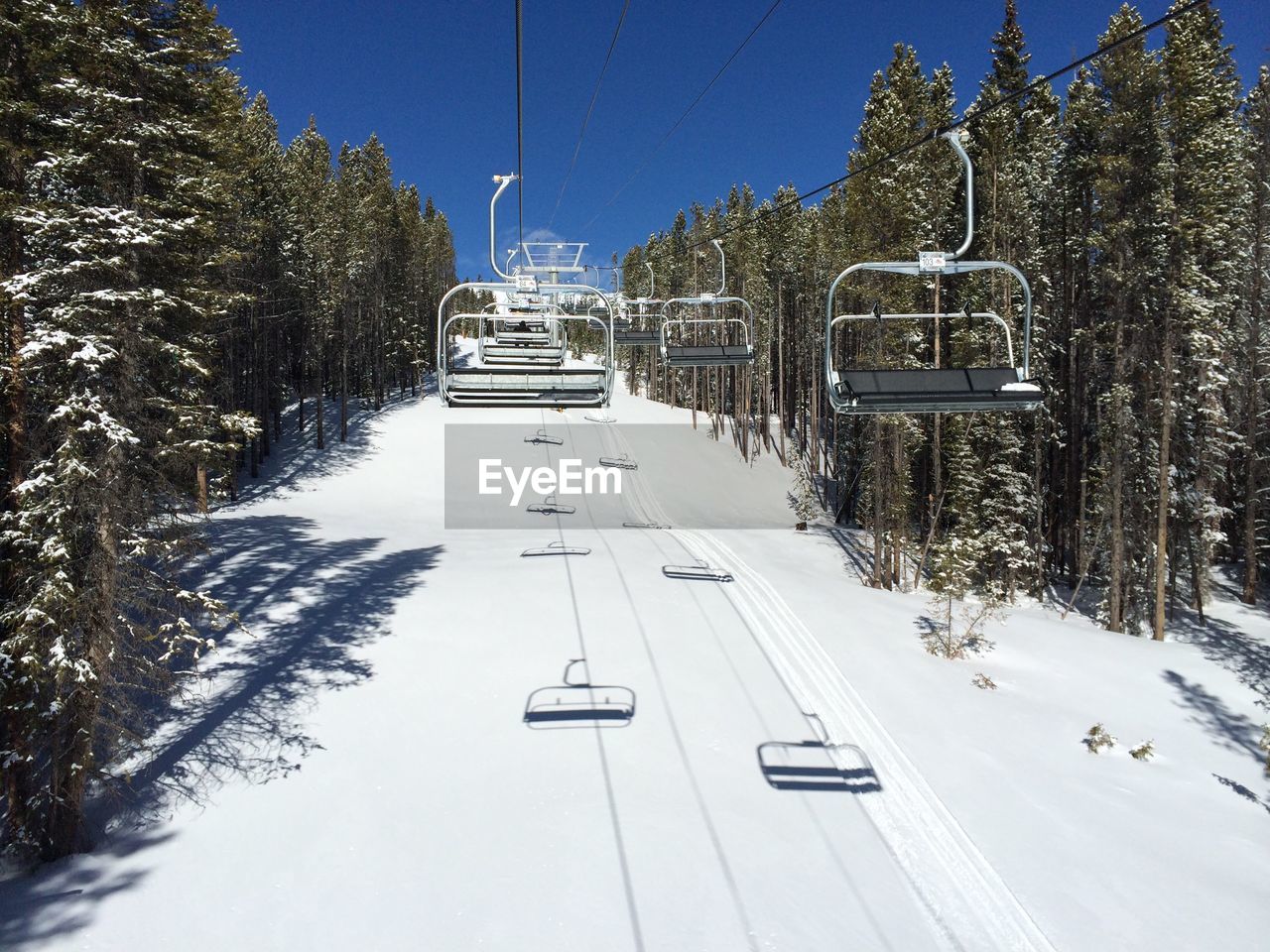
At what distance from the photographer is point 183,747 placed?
9.11m

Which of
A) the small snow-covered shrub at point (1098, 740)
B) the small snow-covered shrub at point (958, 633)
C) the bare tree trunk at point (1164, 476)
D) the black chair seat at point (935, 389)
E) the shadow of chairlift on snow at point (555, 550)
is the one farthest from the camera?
the shadow of chairlift on snow at point (555, 550)

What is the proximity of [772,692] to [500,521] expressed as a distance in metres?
17.2

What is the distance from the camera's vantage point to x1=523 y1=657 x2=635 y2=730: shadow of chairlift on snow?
10008 mm

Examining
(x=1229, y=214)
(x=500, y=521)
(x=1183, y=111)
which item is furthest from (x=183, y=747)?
(x=1229, y=214)

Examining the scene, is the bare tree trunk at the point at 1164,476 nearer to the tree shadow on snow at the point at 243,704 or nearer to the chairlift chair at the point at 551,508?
the tree shadow on snow at the point at 243,704

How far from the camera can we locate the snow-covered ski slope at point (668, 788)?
662 cm

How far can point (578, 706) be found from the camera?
1048 centimetres

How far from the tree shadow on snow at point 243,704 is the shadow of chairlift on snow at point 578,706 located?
300 cm

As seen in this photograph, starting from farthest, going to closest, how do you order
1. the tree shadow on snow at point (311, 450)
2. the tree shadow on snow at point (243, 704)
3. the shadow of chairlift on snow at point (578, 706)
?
1. the tree shadow on snow at point (311, 450)
2. the shadow of chairlift on snow at point (578, 706)
3. the tree shadow on snow at point (243, 704)

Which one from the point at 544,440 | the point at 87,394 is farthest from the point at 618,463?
the point at 87,394

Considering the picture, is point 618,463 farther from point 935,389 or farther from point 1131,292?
point 935,389

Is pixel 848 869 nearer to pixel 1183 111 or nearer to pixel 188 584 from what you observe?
pixel 188 584

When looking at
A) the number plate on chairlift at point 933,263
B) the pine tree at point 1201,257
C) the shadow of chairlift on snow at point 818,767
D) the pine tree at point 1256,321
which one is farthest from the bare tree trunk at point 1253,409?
the number plate on chairlift at point 933,263

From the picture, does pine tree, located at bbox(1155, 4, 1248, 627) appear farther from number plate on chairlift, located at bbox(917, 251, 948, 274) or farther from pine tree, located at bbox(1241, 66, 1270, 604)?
number plate on chairlift, located at bbox(917, 251, 948, 274)
